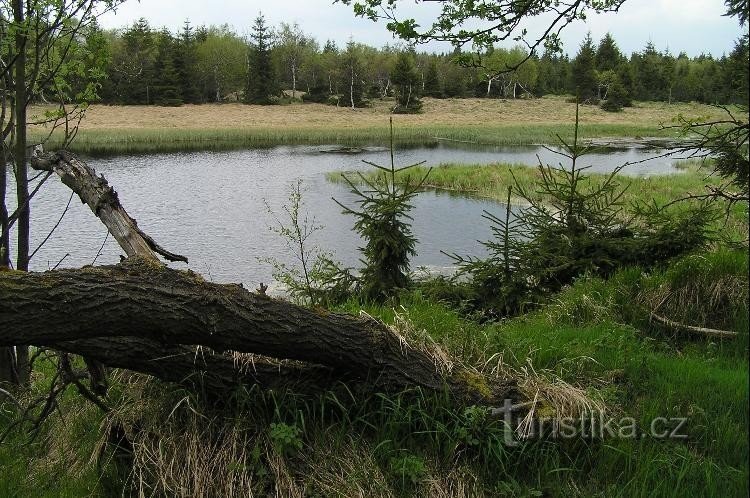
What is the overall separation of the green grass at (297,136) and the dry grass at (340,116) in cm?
352

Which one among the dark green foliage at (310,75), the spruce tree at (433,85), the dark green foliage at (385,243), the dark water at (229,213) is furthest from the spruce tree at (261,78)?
the dark green foliage at (385,243)

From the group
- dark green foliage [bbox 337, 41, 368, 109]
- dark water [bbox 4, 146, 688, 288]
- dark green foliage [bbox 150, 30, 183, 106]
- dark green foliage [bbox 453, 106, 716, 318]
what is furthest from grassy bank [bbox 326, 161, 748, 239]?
dark green foliage [bbox 337, 41, 368, 109]

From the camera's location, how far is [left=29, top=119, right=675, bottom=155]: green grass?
40.6 m

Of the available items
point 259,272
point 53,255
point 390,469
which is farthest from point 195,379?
point 53,255

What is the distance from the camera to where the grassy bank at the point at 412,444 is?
3.22 m

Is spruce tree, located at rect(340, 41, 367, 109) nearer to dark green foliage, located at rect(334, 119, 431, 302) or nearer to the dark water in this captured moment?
the dark water

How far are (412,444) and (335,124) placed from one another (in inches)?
2294

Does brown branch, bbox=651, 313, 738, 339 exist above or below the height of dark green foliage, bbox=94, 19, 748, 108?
below

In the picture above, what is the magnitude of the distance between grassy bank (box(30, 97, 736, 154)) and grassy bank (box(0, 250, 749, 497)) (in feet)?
107

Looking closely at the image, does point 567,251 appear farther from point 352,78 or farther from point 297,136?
point 352,78

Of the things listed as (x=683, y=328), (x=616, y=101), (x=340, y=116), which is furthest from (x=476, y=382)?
(x=340, y=116)

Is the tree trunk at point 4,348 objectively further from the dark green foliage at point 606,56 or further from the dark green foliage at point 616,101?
the dark green foliage at point 616,101

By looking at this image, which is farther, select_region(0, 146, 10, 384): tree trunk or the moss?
select_region(0, 146, 10, 384): tree trunk

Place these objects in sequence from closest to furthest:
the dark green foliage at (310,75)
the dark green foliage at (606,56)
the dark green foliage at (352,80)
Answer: the dark green foliage at (606,56) < the dark green foliage at (310,75) < the dark green foliage at (352,80)
